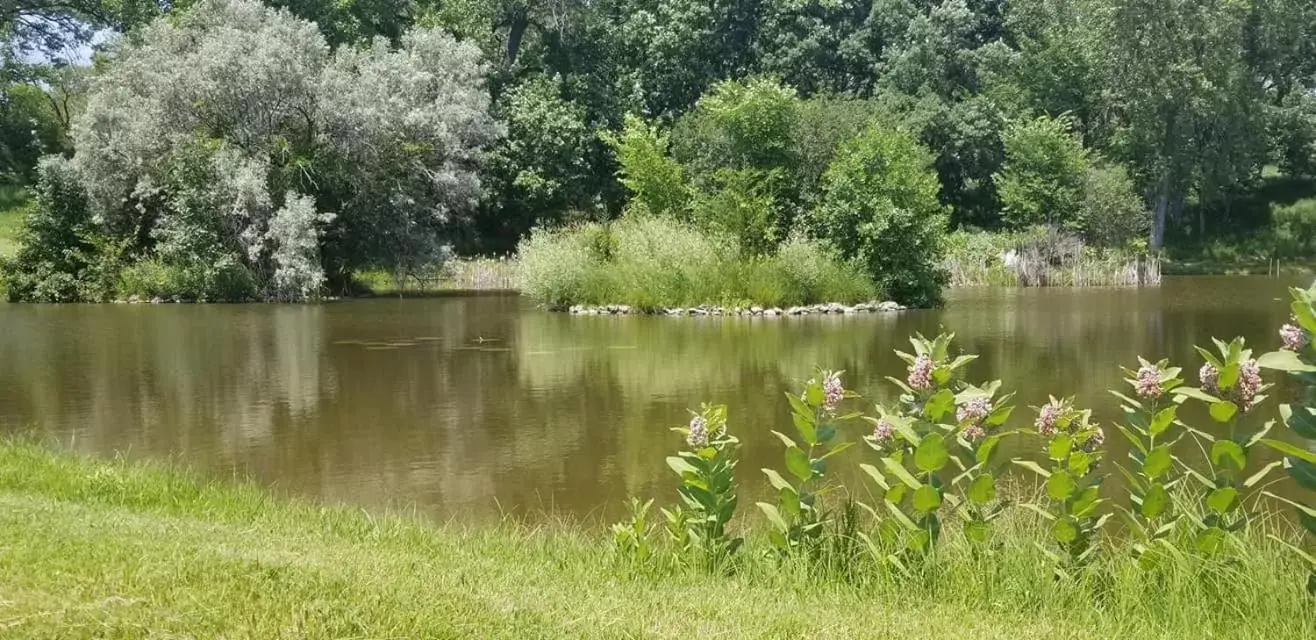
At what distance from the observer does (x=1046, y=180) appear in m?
41.8

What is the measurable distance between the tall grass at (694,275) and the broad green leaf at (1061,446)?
68.9ft

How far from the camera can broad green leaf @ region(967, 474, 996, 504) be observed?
4.98m

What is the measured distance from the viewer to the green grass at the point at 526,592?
4012mm

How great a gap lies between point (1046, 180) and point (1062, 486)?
3940cm

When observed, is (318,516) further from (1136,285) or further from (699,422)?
(1136,285)

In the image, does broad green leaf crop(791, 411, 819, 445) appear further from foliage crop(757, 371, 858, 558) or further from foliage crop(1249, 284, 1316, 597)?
foliage crop(1249, 284, 1316, 597)

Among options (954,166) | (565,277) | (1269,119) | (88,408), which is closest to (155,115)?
(565,277)

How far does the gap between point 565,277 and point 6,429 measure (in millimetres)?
17246

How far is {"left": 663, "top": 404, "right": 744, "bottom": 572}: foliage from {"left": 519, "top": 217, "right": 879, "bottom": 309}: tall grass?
2067 cm

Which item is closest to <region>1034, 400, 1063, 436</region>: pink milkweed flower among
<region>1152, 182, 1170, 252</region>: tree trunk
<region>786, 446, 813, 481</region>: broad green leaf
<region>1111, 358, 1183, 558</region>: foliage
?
<region>1111, 358, 1183, 558</region>: foliage

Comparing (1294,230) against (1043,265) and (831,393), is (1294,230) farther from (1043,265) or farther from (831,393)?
(831,393)

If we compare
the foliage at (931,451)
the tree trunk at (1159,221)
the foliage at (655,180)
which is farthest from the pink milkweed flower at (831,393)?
the tree trunk at (1159,221)

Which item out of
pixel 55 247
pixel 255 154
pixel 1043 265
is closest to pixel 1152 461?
pixel 255 154

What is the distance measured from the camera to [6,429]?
11.2 m
